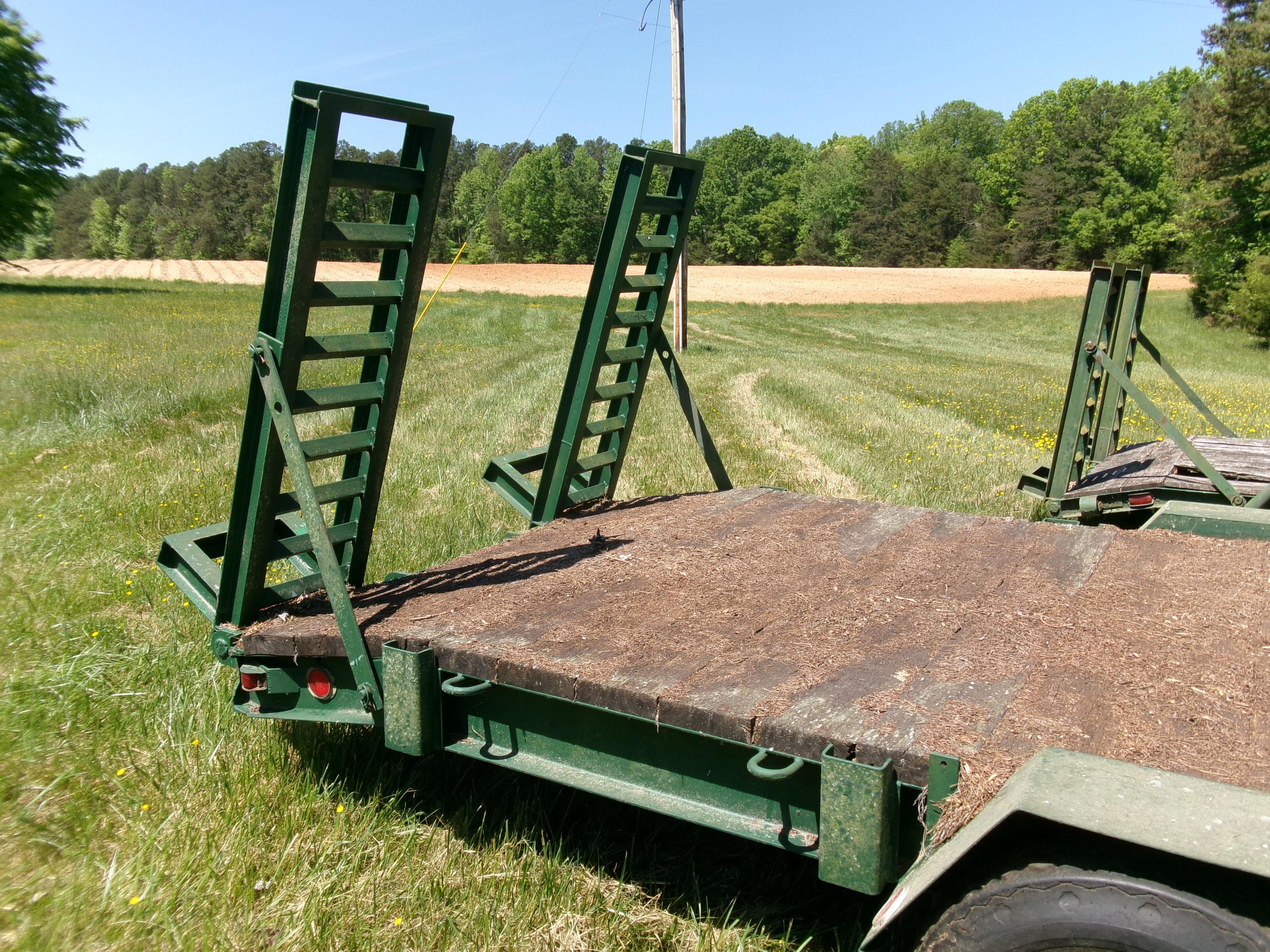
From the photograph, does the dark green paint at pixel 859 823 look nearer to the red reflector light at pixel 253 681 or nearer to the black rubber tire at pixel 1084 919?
the black rubber tire at pixel 1084 919

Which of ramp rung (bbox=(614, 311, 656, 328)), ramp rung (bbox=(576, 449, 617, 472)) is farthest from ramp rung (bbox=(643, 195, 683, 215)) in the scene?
ramp rung (bbox=(576, 449, 617, 472))

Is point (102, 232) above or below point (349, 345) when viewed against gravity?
above

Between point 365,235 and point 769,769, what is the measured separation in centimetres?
212

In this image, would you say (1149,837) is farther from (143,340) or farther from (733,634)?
(143,340)

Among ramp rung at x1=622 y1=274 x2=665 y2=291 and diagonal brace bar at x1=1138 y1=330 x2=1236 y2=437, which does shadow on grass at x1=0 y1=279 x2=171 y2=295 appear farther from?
diagonal brace bar at x1=1138 y1=330 x2=1236 y2=437

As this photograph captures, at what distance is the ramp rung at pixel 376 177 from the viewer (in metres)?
2.82

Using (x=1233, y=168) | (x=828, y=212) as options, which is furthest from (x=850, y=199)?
(x=1233, y=168)

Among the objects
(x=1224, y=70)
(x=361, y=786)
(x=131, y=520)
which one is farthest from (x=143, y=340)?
(x=1224, y=70)

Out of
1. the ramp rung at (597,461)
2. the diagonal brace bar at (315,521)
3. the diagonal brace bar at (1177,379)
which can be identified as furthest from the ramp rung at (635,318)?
the diagonal brace bar at (1177,379)

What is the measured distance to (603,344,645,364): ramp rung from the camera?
4.42m

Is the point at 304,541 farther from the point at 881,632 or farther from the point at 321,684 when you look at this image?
the point at 881,632

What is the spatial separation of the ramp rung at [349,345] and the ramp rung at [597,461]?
145 cm

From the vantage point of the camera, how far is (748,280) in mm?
56562

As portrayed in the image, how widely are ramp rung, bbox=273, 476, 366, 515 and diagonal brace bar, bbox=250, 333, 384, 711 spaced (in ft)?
0.32
